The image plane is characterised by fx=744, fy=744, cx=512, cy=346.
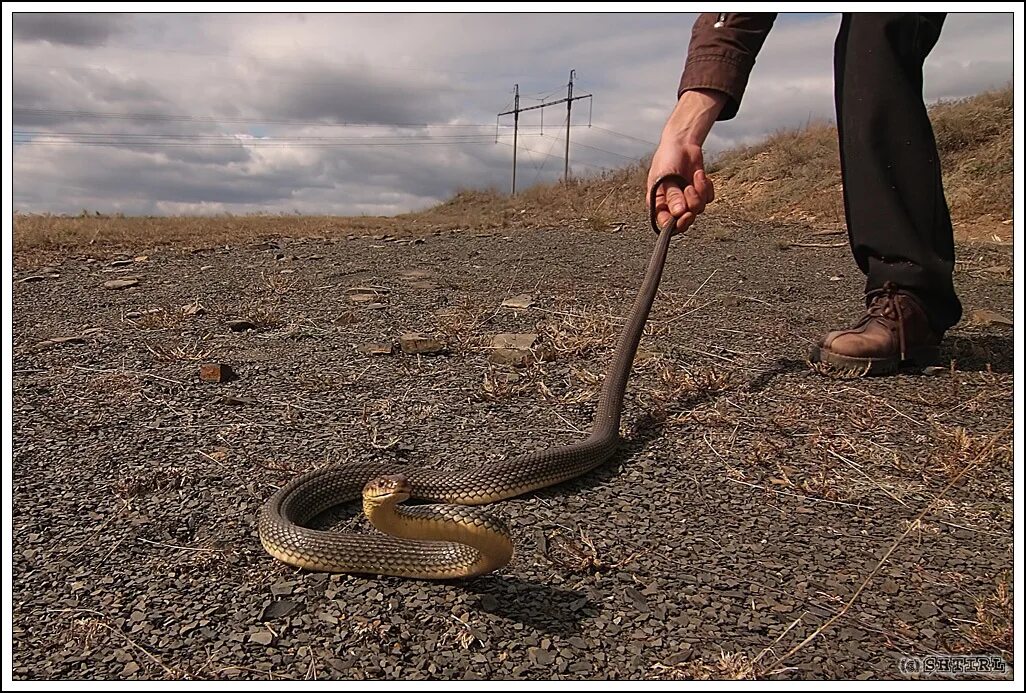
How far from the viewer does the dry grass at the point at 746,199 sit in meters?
10.9

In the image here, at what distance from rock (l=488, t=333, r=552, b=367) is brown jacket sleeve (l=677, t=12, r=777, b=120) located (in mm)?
1649

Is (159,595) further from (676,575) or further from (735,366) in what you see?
(735,366)

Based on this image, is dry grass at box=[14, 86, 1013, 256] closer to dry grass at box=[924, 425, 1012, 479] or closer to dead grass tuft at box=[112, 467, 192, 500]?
dead grass tuft at box=[112, 467, 192, 500]

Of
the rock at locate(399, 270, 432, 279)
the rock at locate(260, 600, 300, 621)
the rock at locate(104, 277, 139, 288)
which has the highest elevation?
the rock at locate(399, 270, 432, 279)

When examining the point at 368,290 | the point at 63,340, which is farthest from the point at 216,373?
the point at 368,290

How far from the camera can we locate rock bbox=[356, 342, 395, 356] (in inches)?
174

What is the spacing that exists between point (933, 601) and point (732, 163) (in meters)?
16.7

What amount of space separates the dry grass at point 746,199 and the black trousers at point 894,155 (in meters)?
4.50

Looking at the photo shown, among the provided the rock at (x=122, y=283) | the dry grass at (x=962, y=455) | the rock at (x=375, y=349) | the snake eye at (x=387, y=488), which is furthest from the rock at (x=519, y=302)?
the rock at (x=122, y=283)

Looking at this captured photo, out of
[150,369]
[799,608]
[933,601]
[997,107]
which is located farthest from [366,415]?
[997,107]

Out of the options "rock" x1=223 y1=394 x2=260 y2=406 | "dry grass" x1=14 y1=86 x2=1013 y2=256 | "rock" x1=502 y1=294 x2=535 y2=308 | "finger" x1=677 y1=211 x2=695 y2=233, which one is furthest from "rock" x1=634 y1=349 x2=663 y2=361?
"dry grass" x1=14 y1=86 x2=1013 y2=256

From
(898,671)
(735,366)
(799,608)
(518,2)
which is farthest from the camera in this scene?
(735,366)

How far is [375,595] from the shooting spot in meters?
2.09

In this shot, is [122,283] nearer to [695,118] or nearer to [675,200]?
[675,200]
